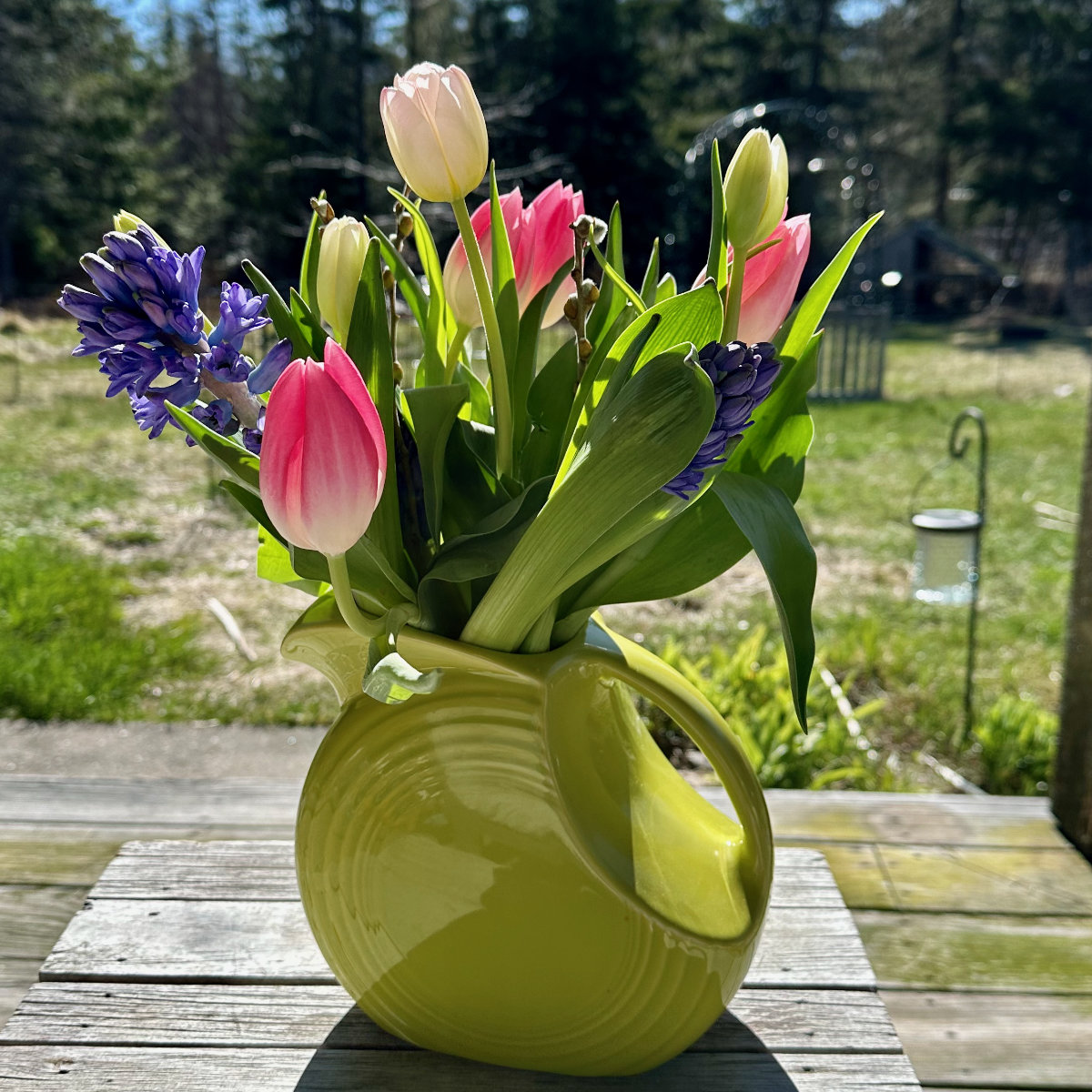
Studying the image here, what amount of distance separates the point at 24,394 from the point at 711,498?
6717mm

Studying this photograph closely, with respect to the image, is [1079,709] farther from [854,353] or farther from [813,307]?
[854,353]

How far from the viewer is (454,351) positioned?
0.65 m

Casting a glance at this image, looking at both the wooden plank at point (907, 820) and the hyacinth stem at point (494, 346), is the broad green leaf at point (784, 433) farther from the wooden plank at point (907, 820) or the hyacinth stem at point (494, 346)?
the wooden plank at point (907, 820)

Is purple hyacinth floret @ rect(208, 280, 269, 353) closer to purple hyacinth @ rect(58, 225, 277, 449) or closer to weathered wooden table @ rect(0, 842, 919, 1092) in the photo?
purple hyacinth @ rect(58, 225, 277, 449)

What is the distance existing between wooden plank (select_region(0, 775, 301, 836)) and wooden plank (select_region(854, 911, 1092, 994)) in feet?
1.99

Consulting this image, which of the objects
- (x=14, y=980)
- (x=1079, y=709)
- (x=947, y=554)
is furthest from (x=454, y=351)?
(x=947, y=554)

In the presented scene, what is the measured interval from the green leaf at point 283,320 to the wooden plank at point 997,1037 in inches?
25.3

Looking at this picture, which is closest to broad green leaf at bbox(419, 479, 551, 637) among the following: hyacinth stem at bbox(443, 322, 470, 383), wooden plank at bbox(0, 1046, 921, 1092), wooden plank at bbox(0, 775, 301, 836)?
hyacinth stem at bbox(443, 322, 470, 383)

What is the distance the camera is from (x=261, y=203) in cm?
973

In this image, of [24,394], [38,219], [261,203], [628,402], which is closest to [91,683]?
[628,402]

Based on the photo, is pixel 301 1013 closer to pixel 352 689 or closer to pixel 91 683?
pixel 352 689

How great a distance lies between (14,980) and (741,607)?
8.09 ft

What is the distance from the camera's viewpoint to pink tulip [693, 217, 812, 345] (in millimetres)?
572

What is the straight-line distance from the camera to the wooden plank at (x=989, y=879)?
3.58 feet
